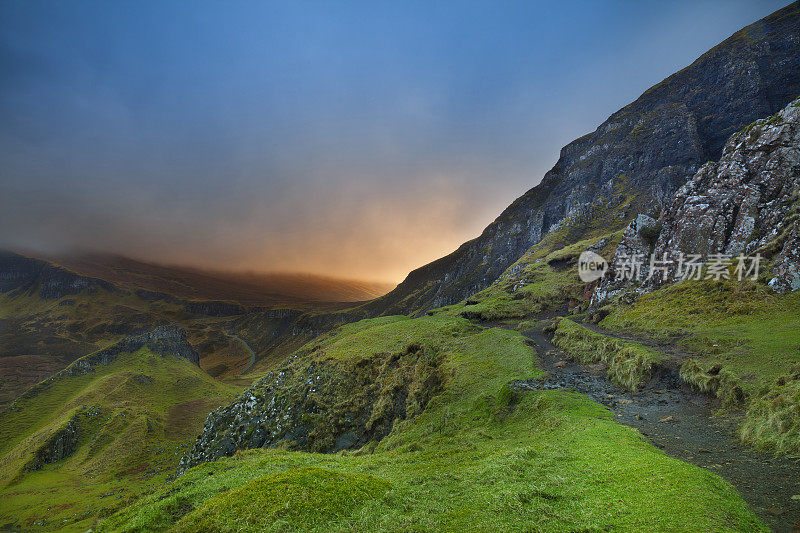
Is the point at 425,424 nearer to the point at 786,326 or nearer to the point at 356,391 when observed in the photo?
the point at 356,391

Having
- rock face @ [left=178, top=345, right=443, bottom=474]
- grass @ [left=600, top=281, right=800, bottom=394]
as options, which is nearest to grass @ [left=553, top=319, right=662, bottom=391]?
grass @ [left=600, top=281, right=800, bottom=394]

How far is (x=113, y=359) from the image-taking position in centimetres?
19175

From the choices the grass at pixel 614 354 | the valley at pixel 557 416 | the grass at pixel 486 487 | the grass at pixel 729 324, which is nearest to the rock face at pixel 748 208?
the valley at pixel 557 416

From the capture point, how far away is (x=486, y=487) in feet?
36.6

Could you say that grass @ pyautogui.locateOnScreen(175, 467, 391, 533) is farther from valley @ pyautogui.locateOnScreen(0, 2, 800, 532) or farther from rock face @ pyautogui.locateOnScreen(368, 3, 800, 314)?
rock face @ pyautogui.locateOnScreen(368, 3, 800, 314)

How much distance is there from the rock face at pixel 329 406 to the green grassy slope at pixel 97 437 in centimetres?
2275

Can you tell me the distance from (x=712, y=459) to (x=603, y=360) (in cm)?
1844

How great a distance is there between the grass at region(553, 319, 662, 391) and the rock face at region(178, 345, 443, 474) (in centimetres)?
1556

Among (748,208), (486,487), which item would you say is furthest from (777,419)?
(748,208)

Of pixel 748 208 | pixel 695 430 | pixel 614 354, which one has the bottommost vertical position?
pixel 695 430

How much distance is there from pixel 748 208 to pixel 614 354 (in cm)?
2969

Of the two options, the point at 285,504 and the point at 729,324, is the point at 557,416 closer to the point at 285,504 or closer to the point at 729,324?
the point at 285,504

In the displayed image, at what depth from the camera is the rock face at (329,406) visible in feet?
97.9

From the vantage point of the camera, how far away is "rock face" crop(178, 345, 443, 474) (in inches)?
1174
